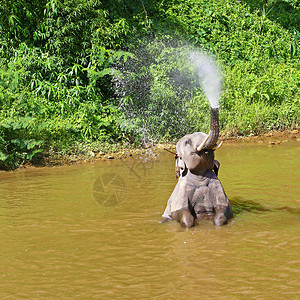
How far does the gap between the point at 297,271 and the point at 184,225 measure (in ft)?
4.59

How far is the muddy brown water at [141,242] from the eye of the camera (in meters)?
3.68

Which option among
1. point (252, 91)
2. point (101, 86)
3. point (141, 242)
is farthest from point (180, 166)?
point (252, 91)

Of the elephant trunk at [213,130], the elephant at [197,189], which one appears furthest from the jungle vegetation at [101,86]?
the elephant trunk at [213,130]

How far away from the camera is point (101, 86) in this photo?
11.9 meters

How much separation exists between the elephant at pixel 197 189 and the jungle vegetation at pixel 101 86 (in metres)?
A: 4.65

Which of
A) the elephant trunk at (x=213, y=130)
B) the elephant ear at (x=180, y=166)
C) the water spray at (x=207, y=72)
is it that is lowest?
Result: the elephant ear at (x=180, y=166)

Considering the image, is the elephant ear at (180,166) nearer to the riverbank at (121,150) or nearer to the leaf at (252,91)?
the riverbank at (121,150)

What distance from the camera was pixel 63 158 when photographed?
9484mm

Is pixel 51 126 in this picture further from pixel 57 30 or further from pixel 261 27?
pixel 261 27

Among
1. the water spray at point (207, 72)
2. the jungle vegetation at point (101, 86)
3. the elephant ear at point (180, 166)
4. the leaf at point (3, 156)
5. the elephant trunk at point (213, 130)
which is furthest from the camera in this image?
the water spray at point (207, 72)

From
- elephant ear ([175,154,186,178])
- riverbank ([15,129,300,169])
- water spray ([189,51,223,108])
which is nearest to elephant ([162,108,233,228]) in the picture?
elephant ear ([175,154,186,178])

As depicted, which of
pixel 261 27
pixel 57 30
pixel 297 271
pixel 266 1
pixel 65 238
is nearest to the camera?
pixel 297 271

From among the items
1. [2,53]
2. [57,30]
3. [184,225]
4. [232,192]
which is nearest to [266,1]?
[57,30]

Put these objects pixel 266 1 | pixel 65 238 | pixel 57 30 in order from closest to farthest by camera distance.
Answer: pixel 65 238 → pixel 57 30 → pixel 266 1
